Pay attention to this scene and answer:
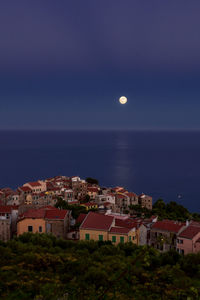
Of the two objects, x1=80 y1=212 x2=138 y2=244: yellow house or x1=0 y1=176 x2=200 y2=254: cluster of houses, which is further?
x1=0 y1=176 x2=200 y2=254: cluster of houses

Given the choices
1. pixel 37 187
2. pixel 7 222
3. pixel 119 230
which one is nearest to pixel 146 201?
pixel 37 187

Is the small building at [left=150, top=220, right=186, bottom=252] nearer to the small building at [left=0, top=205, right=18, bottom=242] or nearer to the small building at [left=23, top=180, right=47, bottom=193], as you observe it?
the small building at [left=0, top=205, right=18, bottom=242]

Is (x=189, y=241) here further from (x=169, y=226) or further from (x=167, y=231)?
(x=169, y=226)

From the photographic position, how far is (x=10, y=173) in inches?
2830

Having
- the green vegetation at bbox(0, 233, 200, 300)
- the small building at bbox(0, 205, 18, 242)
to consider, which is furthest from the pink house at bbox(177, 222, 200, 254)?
the small building at bbox(0, 205, 18, 242)

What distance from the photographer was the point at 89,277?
8430 millimetres

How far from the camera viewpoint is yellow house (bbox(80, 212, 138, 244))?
724 inches

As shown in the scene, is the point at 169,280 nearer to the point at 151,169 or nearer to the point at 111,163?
the point at 151,169

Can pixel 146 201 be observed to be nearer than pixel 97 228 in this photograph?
No


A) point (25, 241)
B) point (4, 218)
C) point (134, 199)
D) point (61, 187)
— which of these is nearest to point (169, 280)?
point (25, 241)

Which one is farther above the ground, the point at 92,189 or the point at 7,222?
the point at 92,189

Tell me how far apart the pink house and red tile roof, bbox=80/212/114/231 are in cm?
533

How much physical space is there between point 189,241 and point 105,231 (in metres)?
6.16

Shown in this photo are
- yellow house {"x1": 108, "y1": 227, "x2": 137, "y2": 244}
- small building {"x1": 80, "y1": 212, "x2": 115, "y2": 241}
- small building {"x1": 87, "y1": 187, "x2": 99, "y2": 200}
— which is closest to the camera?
yellow house {"x1": 108, "y1": 227, "x2": 137, "y2": 244}
